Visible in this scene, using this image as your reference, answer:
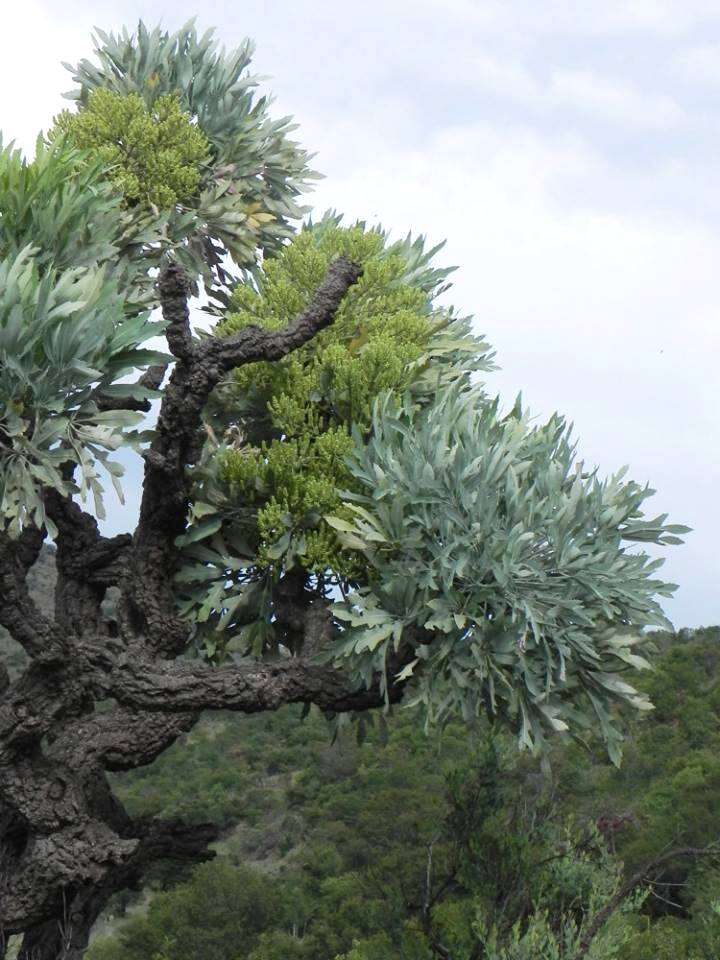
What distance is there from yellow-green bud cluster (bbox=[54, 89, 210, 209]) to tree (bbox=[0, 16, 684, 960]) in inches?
1.3

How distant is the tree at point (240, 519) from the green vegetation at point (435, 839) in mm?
1261

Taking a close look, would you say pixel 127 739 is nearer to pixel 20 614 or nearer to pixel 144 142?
pixel 20 614

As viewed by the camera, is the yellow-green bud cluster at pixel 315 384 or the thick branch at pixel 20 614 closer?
the yellow-green bud cluster at pixel 315 384

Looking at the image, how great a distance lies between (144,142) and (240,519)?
4.48 m

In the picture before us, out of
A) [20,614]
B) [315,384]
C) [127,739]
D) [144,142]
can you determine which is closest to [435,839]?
[127,739]

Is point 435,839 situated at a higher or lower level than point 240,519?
lower

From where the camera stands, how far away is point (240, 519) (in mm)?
11672

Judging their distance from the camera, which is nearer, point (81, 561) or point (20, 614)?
point (20, 614)

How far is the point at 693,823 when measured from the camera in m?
29.3

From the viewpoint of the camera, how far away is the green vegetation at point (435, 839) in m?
14.7

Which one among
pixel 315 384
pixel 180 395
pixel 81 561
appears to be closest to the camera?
pixel 180 395

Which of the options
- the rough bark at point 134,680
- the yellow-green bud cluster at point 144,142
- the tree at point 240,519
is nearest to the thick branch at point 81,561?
the tree at point 240,519

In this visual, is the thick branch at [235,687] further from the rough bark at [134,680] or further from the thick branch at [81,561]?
the thick branch at [81,561]

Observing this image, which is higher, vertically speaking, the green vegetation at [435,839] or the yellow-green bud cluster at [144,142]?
the yellow-green bud cluster at [144,142]
